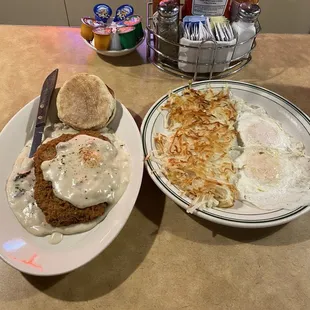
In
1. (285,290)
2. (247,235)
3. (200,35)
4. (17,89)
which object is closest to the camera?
(285,290)

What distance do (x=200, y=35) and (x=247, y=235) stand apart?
35.8 inches

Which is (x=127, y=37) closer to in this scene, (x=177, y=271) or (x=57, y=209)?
(x=57, y=209)

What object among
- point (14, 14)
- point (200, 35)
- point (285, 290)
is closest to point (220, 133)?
point (200, 35)

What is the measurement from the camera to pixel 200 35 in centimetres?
152

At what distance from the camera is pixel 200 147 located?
1278 millimetres

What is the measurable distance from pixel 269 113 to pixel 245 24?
0.44m

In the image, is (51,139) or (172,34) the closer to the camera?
(51,139)

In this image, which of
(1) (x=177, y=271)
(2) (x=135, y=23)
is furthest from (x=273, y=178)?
(2) (x=135, y=23)

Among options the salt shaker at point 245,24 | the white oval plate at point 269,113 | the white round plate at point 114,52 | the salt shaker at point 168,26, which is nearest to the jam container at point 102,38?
the white round plate at point 114,52

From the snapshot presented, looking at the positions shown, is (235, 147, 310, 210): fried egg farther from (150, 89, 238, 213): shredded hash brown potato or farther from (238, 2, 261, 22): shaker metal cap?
(238, 2, 261, 22): shaker metal cap

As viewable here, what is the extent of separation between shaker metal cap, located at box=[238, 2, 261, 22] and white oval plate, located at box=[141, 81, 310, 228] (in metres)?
0.32

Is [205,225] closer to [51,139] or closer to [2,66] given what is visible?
[51,139]

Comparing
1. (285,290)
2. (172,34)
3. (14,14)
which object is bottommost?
(14,14)

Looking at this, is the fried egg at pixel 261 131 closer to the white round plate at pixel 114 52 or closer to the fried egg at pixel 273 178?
the fried egg at pixel 273 178
